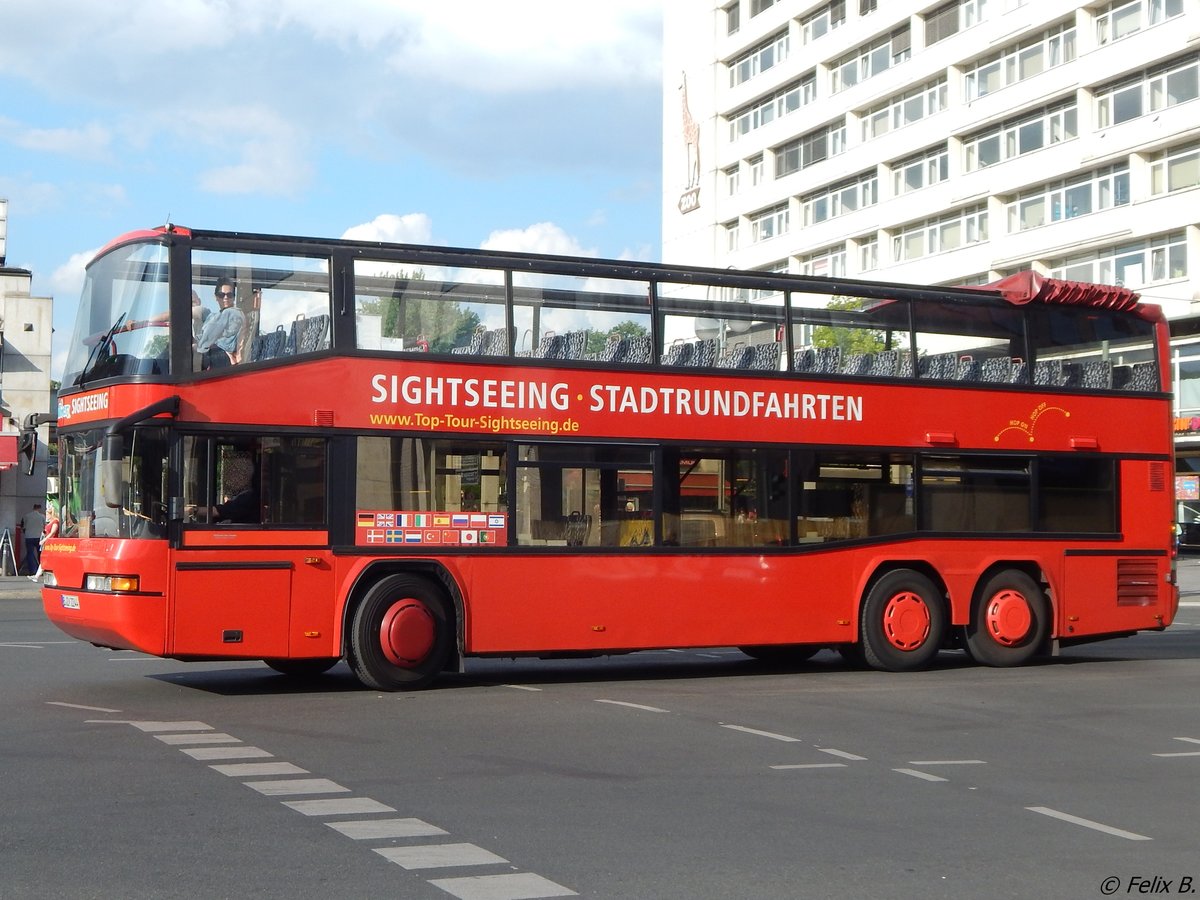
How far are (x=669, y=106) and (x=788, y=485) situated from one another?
66451 mm

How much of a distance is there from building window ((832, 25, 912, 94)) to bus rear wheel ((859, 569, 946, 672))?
49353 millimetres

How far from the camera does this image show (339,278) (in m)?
13.9

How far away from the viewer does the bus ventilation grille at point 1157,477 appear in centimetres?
1789

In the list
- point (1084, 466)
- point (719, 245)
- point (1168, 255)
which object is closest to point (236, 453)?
point (1084, 466)

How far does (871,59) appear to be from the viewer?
64.6m

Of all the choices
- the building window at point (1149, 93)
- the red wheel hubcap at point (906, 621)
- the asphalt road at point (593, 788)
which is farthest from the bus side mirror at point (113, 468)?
the building window at point (1149, 93)

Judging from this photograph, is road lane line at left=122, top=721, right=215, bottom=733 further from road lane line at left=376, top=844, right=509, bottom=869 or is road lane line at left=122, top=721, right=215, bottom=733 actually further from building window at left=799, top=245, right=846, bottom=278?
building window at left=799, top=245, right=846, bottom=278

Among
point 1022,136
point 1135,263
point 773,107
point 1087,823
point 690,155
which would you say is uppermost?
point 773,107

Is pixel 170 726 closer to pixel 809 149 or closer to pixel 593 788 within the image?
pixel 593 788

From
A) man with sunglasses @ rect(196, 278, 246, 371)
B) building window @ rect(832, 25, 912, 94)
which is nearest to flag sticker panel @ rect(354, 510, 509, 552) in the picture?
man with sunglasses @ rect(196, 278, 246, 371)

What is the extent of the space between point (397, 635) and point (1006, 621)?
22.9ft

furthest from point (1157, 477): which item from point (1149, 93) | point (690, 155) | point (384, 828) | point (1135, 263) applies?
point (690, 155)

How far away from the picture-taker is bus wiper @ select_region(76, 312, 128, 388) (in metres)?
13.4

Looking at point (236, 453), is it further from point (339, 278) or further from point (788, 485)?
point (788, 485)
